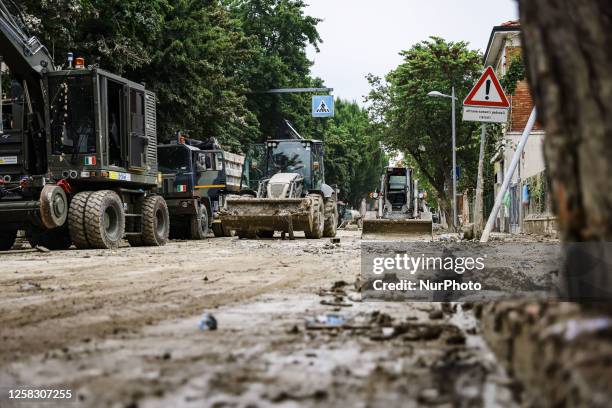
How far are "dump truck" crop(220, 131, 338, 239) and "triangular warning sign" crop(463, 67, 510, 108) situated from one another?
29.7ft

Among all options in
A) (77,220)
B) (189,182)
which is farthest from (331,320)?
(189,182)

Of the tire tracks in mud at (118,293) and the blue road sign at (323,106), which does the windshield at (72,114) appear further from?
the blue road sign at (323,106)

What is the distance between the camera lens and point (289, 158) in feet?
76.7

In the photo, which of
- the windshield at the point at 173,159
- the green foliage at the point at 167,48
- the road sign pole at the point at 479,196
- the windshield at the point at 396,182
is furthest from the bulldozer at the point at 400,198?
the road sign pole at the point at 479,196

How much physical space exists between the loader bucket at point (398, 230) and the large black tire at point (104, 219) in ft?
20.6

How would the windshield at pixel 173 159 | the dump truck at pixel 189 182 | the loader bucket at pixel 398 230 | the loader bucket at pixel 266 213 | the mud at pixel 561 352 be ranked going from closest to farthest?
the mud at pixel 561 352
the loader bucket at pixel 398 230
the loader bucket at pixel 266 213
the dump truck at pixel 189 182
the windshield at pixel 173 159

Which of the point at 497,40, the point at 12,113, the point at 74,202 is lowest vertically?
the point at 74,202

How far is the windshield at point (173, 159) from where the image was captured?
22469mm

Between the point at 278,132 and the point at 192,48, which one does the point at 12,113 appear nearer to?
the point at 192,48

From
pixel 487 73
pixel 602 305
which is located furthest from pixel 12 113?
pixel 602 305

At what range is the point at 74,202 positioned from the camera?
48.8 feet

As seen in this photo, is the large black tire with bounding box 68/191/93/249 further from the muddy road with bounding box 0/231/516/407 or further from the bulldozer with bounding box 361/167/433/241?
the bulldozer with bounding box 361/167/433/241

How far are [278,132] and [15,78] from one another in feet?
88.1

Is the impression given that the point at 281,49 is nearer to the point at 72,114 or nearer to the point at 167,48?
the point at 167,48
